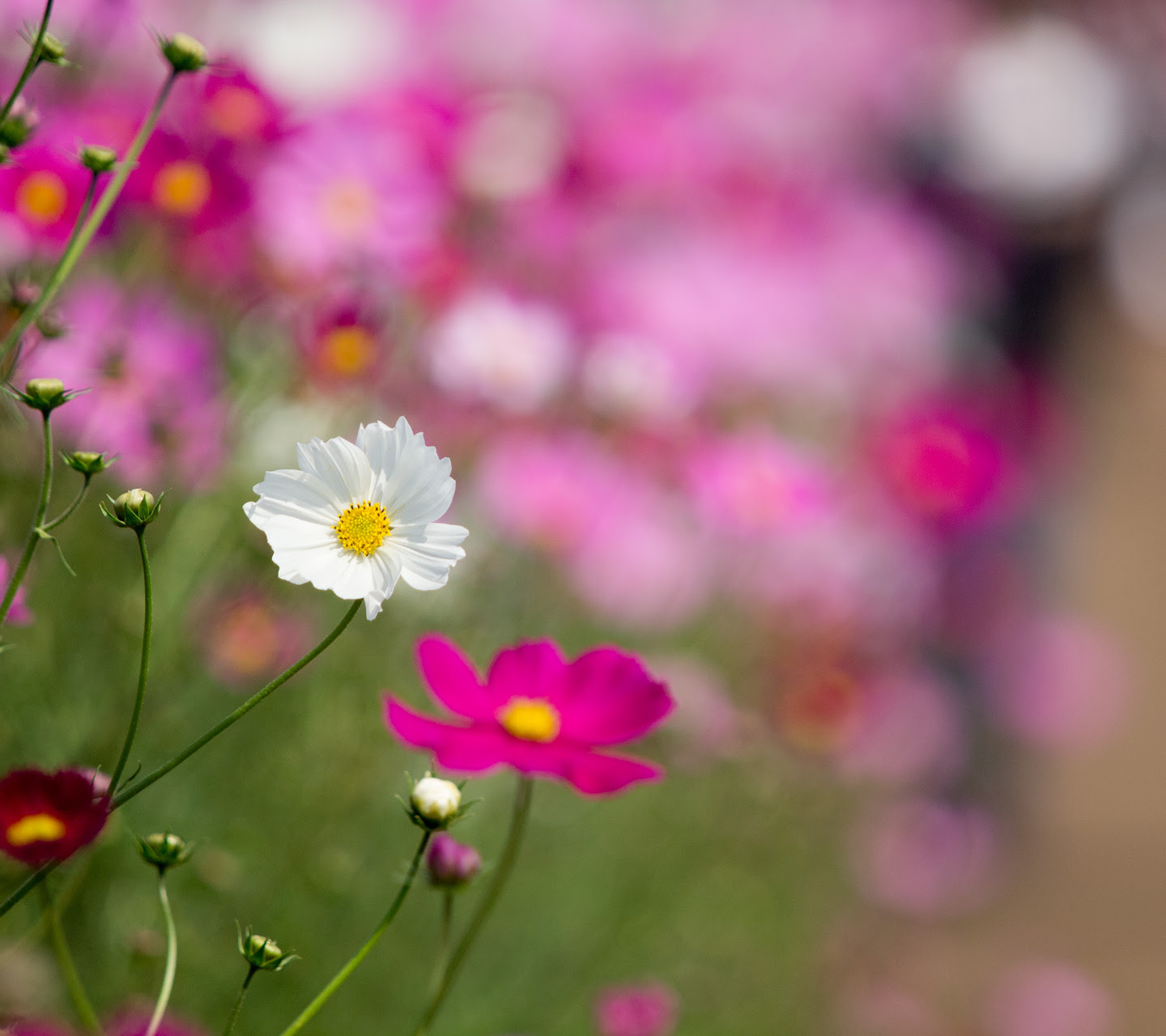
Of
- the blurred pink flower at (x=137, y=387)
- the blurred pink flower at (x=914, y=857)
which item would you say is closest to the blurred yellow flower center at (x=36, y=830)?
the blurred pink flower at (x=137, y=387)

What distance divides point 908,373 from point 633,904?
939 millimetres

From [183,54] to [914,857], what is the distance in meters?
1.43

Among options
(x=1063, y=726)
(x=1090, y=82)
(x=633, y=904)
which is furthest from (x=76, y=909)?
(x=1090, y=82)

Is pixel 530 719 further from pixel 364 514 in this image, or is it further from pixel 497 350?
pixel 497 350

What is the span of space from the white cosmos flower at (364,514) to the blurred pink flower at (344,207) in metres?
0.36

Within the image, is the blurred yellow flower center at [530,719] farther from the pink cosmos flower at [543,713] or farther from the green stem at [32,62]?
the green stem at [32,62]

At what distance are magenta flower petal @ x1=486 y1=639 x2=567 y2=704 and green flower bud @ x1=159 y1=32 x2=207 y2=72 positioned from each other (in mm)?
178

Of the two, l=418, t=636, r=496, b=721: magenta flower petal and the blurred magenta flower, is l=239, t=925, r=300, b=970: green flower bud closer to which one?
l=418, t=636, r=496, b=721: magenta flower petal

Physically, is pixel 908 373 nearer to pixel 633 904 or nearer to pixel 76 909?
pixel 633 904

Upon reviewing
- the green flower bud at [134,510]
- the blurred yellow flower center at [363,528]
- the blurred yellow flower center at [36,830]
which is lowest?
the blurred yellow flower center at [36,830]

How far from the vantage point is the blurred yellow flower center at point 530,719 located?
35 centimetres

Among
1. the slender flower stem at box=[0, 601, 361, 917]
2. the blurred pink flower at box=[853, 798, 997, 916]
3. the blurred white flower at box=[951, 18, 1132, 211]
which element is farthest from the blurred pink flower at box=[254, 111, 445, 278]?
the blurred white flower at box=[951, 18, 1132, 211]

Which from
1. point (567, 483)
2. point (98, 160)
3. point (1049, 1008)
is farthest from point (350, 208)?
point (1049, 1008)

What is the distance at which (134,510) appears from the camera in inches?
10.3
